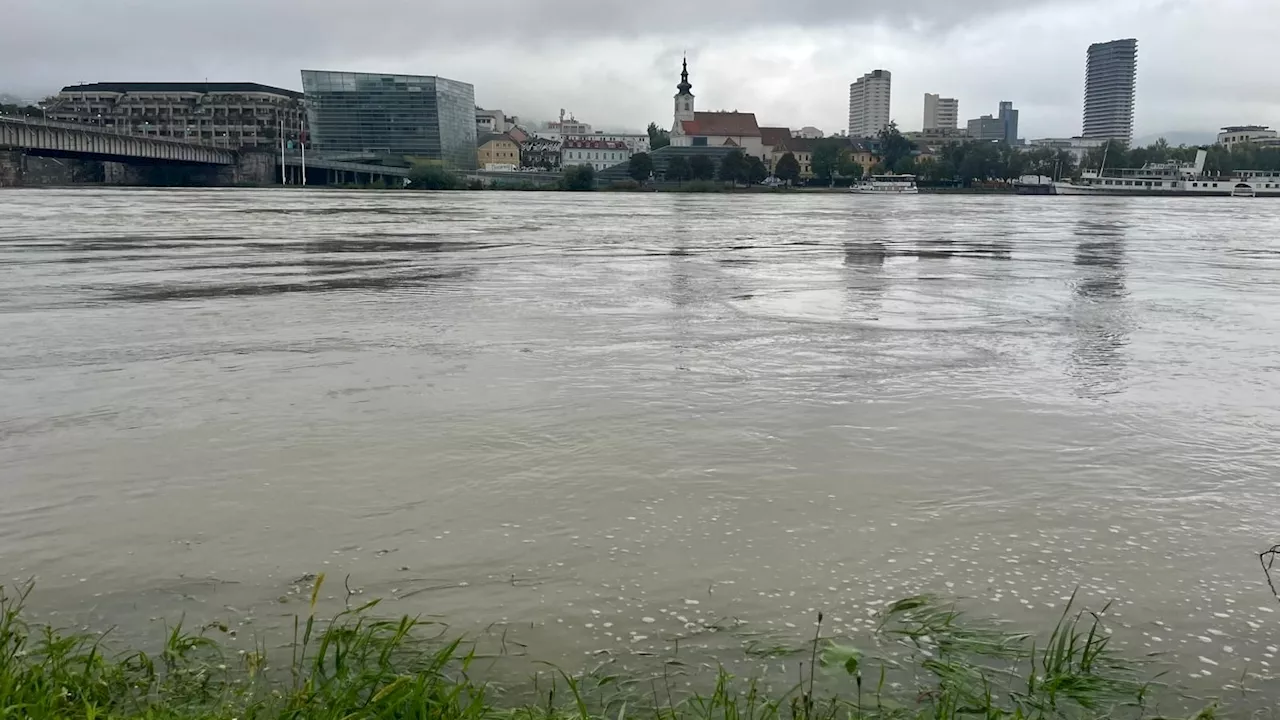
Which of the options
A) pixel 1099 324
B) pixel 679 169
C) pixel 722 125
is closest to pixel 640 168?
pixel 679 169

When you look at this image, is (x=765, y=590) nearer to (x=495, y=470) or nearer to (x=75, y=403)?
(x=495, y=470)

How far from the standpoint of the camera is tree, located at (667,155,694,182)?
152 metres

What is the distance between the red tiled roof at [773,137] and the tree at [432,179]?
7759 centimetres

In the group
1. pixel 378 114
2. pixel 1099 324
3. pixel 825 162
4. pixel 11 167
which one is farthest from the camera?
pixel 825 162

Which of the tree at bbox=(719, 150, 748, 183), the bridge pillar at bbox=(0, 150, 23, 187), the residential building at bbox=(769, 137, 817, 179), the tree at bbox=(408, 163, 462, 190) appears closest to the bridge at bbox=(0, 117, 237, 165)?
the bridge pillar at bbox=(0, 150, 23, 187)

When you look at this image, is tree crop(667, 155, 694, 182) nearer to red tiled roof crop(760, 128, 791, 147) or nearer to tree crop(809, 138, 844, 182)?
tree crop(809, 138, 844, 182)

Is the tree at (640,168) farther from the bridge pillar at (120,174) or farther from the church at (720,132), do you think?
the bridge pillar at (120,174)

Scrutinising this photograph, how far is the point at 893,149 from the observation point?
618 ft

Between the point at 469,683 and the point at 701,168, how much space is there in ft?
509

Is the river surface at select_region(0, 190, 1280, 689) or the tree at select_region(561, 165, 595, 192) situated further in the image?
the tree at select_region(561, 165, 595, 192)

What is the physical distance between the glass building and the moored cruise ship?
98665 millimetres

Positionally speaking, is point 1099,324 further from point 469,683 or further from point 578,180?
point 578,180

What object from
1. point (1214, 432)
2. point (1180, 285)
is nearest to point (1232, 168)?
point (1180, 285)

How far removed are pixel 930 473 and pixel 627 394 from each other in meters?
2.57
